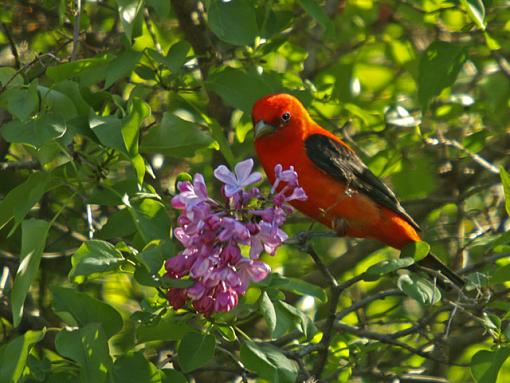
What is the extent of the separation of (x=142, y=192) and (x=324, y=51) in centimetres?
388

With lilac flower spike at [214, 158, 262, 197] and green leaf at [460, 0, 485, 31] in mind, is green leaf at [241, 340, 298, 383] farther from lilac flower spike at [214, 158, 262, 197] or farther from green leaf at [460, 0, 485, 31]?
green leaf at [460, 0, 485, 31]

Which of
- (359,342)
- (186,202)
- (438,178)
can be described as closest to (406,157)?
(438,178)

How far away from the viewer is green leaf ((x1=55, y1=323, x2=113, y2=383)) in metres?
3.18

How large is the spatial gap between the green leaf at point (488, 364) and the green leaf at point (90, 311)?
4.33 feet

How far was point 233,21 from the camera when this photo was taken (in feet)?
13.0

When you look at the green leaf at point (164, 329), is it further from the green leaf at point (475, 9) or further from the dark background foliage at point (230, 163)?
the green leaf at point (475, 9)

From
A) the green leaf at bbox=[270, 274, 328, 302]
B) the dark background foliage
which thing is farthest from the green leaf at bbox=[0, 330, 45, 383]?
the green leaf at bbox=[270, 274, 328, 302]

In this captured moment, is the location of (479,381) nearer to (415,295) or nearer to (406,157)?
(415,295)

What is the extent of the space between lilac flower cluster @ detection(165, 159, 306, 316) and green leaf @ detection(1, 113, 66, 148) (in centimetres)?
47

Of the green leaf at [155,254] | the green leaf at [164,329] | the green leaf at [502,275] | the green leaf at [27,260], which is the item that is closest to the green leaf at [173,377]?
the green leaf at [164,329]

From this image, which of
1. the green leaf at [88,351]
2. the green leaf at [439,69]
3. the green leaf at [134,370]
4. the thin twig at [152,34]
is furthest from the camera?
the thin twig at [152,34]

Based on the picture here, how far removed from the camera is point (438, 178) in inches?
250

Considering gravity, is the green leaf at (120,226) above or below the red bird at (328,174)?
above

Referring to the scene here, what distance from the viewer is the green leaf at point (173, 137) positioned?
361 cm
